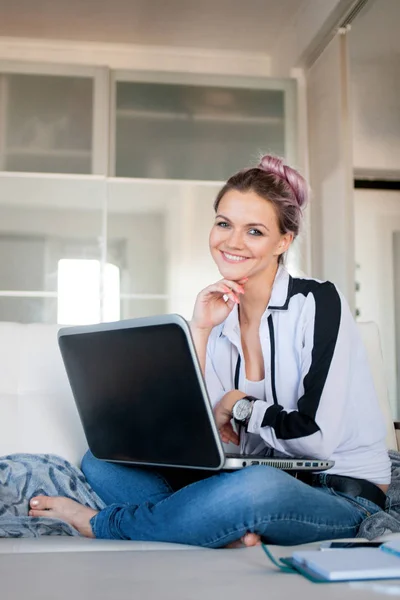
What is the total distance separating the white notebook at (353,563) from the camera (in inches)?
35.6

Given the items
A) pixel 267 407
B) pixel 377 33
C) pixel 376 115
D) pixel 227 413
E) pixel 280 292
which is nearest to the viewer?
pixel 267 407

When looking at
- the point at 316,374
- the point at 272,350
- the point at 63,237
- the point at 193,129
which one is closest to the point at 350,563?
the point at 316,374

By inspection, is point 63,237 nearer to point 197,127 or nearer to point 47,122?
point 47,122

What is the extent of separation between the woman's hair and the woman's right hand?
21 cm

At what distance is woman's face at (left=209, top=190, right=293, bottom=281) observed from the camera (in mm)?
1784

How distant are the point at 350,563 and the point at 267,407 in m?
0.62

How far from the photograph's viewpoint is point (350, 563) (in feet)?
3.06

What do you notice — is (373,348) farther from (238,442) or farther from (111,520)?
(111,520)

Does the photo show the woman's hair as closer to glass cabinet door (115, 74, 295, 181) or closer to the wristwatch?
the wristwatch

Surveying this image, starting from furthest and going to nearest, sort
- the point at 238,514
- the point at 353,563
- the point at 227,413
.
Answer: the point at 227,413 < the point at 238,514 < the point at 353,563

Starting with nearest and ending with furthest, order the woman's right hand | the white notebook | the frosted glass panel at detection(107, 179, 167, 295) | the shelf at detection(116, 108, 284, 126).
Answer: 1. the white notebook
2. the woman's right hand
3. the frosted glass panel at detection(107, 179, 167, 295)
4. the shelf at detection(116, 108, 284, 126)

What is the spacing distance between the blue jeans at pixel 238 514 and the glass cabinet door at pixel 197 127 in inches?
128

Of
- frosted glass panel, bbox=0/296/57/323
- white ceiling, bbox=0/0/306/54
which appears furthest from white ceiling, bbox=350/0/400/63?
frosted glass panel, bbox=0/296/57/323

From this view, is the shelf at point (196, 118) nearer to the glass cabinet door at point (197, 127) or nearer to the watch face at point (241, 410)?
the glass cabinet door at point (197, 127)
